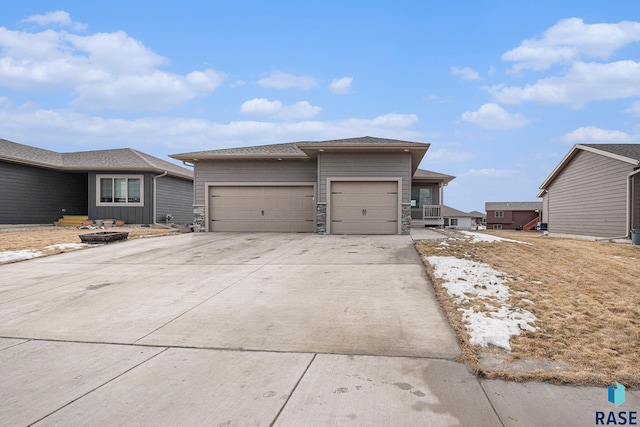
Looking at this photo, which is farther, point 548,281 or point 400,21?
point 400,21

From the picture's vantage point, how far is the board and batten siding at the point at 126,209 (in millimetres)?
18969

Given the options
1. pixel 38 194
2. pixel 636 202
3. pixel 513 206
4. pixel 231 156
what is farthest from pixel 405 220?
pixel 513 206

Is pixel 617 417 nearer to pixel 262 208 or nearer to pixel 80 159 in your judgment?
pixel 262 208

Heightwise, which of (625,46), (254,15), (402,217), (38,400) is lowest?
(38,400)

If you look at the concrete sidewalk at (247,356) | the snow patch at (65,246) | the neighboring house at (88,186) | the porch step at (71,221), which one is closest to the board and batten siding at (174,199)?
the neighboring house at (88,186)

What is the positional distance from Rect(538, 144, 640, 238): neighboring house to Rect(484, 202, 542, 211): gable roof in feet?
97.5

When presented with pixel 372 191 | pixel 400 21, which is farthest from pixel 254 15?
pixel 372 191

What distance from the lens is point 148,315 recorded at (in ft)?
15.4

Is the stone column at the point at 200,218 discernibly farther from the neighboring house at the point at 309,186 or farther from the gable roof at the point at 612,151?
the gable roof at the point at 612,151

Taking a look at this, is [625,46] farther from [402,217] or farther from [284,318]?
[284,318]

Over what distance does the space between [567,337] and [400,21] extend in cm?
1602

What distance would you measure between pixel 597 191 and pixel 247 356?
18.8m

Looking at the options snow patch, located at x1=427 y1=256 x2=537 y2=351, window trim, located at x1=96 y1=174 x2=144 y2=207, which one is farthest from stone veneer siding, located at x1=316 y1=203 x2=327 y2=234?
window trim, located at x1=96 y1=174 x2=144 y2=207

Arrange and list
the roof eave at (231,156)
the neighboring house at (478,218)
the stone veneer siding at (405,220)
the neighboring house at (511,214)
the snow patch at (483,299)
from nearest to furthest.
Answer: the snow patch at (483,299) → the stone veneer siding at (405,220) → the roof eave at (231,156) → the neighboring house at (511,214) → the neighboring house at (478,218)
